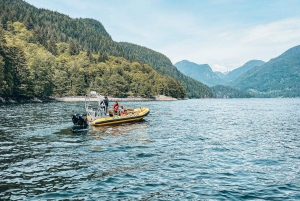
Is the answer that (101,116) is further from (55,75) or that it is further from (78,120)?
(55,75)

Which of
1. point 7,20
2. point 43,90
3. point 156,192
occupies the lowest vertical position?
point 156,192

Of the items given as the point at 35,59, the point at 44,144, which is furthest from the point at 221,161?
the point at 35,59

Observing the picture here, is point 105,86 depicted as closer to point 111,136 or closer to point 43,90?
point 43,90

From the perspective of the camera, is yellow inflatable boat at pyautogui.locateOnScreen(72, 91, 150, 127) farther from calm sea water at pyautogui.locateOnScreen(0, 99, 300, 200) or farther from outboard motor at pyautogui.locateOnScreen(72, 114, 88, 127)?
calm sea water at pyautogui.locateOnScreen(0, 99, 300, 200)

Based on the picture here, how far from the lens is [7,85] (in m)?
79.8

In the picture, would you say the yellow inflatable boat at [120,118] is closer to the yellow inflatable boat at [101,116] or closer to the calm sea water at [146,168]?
the yellow inflatable boat at [101,116]

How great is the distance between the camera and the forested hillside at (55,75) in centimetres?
8976

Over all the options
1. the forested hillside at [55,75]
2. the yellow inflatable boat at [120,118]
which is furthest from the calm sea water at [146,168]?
the forested hillside at [55,75]

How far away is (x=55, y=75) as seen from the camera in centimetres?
12406

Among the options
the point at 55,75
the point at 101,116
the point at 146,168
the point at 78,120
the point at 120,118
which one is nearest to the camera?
the point at 146,168

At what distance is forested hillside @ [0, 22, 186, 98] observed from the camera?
294ft

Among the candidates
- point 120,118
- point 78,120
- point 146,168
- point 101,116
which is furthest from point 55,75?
point 146,168

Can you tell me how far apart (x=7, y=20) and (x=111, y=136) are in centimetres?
20083

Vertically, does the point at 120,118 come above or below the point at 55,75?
below
